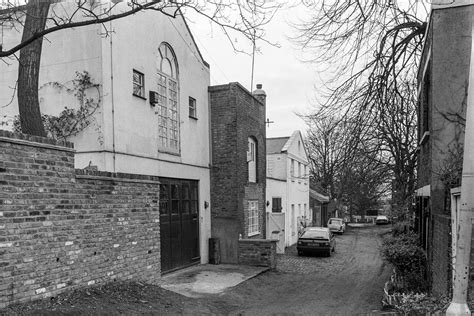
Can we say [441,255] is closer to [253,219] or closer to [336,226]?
[253,219]

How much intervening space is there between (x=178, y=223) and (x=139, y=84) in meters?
4.59

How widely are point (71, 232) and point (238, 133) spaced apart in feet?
31.8

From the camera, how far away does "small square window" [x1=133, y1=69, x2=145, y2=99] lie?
35.6ft

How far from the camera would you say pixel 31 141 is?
557cm

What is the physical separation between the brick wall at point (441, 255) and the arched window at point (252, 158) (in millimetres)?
9891

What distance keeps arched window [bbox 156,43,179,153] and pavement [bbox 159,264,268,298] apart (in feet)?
12.8

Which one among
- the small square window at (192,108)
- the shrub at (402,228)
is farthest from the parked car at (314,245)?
the small square window at (192,108)

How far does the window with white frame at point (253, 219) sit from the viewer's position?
55.5 feet

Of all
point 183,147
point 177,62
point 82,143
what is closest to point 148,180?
point 82,143

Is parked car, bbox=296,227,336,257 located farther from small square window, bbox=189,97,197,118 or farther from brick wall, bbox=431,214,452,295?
brick wall, bbox=431,214,452,295

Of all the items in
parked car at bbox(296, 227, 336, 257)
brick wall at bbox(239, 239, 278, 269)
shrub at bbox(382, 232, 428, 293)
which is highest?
shrub at bbox(382, 232, 428, 293)

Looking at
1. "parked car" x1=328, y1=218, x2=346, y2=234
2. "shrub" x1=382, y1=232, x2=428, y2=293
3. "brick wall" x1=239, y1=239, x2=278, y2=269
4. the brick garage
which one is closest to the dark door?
the brick garage

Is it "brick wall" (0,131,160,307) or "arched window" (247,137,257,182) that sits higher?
"arched window" (247,137,257,182)

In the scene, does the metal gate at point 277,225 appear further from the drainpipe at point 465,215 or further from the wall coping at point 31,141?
the drainpipe at point 465,215
